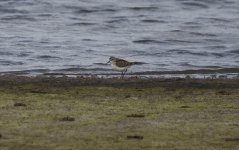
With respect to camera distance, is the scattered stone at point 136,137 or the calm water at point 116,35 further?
the calm water at point 116,35

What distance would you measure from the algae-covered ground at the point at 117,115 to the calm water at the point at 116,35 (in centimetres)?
654

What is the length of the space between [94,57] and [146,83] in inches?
379

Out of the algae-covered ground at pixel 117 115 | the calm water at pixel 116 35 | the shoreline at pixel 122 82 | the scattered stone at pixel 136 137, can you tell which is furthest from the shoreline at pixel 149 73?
the scattered stone at pixel 136 137

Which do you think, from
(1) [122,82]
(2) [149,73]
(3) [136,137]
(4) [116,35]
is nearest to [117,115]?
(3) [136,137]

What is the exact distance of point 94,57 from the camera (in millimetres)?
30031

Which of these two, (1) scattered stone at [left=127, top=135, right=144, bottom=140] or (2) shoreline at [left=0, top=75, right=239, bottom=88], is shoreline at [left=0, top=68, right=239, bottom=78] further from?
(1) scattered stone at [left=127, top=135, right=144, bottom=140]

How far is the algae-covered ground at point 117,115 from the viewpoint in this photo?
40.7ft

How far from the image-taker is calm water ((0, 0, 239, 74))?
93.0ft

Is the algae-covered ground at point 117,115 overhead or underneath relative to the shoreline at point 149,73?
overhead

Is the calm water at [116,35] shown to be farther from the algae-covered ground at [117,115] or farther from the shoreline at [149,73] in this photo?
the algae-covered ground at [117,115]

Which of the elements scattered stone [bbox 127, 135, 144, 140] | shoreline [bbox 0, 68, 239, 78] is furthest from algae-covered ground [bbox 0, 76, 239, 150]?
shoreline [bbox 0, 68, 239, 78]

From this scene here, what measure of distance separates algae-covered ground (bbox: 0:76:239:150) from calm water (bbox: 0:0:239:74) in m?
6.54

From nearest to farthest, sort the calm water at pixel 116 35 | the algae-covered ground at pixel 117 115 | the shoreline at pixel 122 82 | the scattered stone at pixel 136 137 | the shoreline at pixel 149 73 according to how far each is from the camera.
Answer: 1. the algae-covered ground at pixel 117 115
2. the scattered stone at pixel 136 137
3. the shoreline at pixel 122 82
4. the shoreline at pixel 149 73
5. the calm water at pixel 116 35

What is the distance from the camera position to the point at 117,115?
14.7m
